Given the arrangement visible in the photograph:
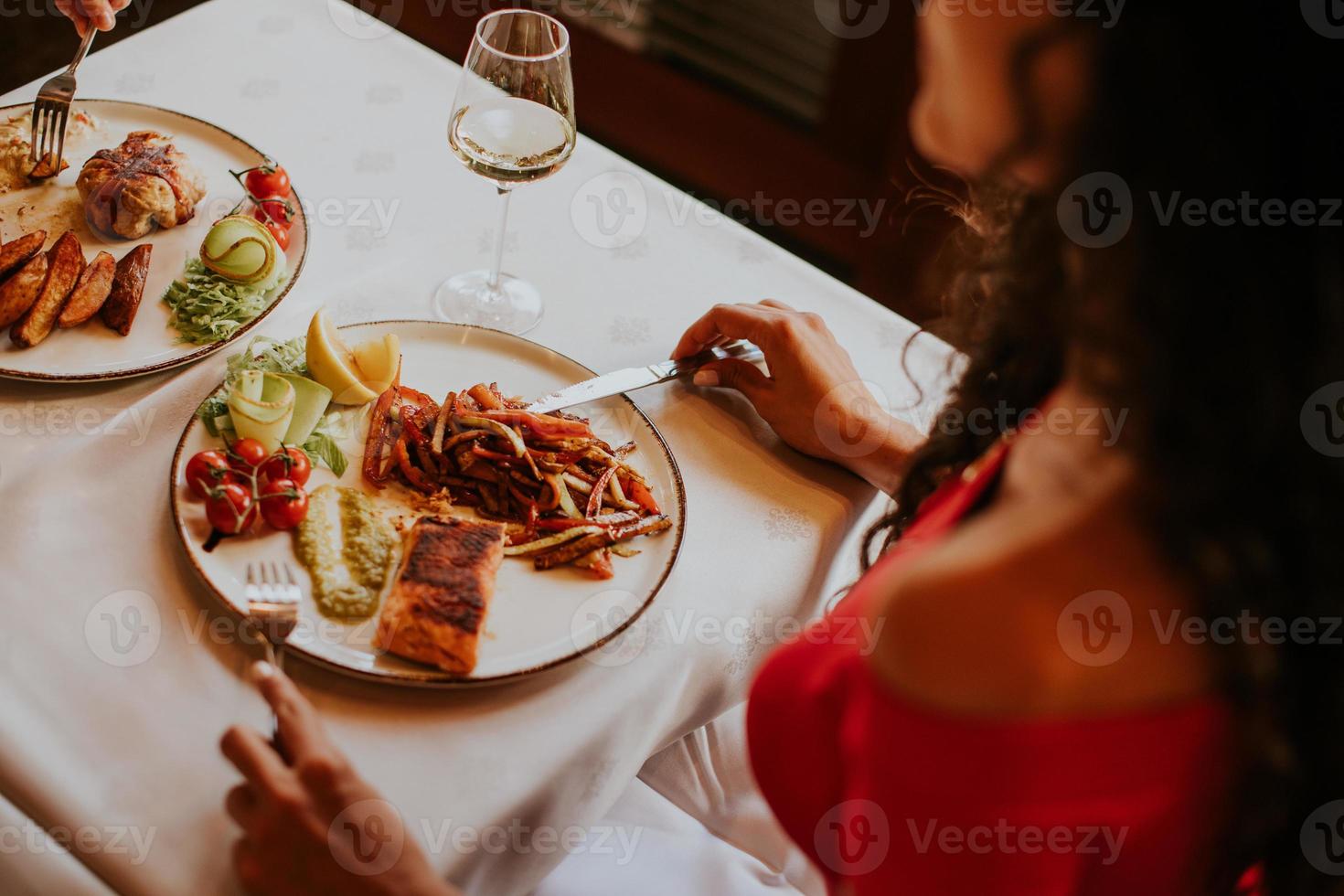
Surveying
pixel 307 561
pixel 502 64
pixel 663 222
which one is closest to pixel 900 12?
pixel 663 222

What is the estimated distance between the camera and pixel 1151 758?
0.87 m

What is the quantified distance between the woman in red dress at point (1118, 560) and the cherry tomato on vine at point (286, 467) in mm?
312

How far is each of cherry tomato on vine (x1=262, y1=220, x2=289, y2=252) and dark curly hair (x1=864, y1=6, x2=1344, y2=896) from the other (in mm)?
1138

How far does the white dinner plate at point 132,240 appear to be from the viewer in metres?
1.38

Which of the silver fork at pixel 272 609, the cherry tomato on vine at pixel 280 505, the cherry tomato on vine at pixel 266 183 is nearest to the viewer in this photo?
the silver fork at pixel 272 609

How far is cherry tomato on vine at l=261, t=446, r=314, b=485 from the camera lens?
1.26 metres

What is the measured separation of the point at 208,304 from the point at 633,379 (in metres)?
0.59

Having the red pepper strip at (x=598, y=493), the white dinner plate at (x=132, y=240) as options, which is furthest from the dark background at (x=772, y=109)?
the red pepper strip at (x=598, y=493)

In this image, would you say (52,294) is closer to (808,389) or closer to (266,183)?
(266,183)

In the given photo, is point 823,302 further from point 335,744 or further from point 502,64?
point 335,744

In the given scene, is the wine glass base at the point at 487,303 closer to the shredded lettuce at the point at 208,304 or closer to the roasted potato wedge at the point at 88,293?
the shredded lettuce at the point at 208,304

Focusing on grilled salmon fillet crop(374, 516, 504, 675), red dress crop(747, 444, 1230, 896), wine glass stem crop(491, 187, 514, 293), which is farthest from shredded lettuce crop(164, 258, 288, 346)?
red dress crop(747, 444, 1230, 896)

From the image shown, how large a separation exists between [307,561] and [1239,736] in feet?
3.06

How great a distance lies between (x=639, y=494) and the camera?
139 centimetres
